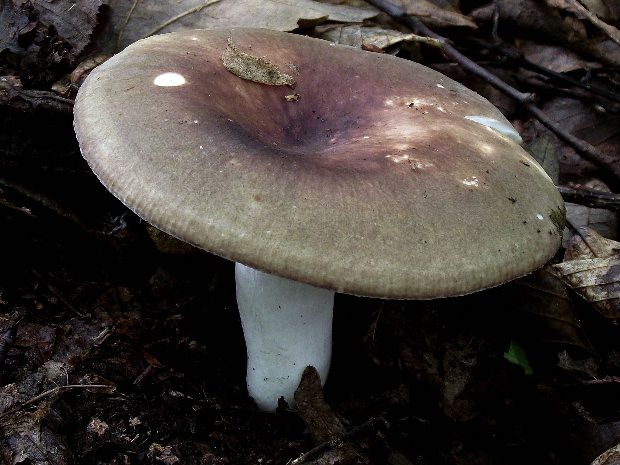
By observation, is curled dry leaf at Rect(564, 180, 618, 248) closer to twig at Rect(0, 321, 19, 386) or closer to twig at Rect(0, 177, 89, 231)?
twig at Rect(0, 177, 89, 231)

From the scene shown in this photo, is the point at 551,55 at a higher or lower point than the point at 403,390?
higher

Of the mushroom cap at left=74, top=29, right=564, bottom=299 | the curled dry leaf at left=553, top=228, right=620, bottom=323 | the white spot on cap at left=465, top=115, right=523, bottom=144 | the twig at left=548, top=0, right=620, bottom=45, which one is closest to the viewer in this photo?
the mushroom cap at left=74, top=29, right=564, bottom=299

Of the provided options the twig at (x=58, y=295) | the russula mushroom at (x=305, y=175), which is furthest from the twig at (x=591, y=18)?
the twig at (x=58, y=295)

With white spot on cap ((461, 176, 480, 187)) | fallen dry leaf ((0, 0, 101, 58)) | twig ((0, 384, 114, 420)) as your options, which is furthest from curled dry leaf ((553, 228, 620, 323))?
fallen dry leaf ((0, 0, 101, 58))

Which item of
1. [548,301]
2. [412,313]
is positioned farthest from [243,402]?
[548,301]

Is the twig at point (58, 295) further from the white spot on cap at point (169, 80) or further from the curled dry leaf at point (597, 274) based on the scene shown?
the curled dry leaf at point (597, 274)

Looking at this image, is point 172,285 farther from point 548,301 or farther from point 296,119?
point 548,301

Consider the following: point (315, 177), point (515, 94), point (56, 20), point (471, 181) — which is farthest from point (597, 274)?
point (56, 20)

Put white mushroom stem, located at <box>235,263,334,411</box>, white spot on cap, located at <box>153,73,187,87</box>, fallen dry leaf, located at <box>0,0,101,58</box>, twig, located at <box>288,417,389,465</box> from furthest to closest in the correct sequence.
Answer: fallen dry leaf, located at <box>0,0,101,58</box>, white mushroom stem, located at <box>235,263,334,411</box>, twig, located at <box>288,417,389,465</box>, white spot on cap, located at <box>153,73,187,87</box>
